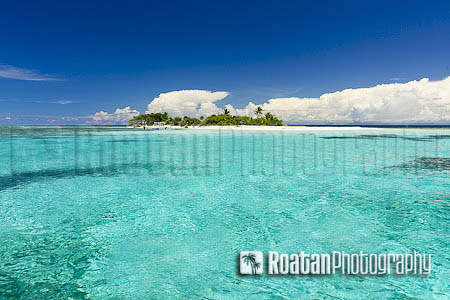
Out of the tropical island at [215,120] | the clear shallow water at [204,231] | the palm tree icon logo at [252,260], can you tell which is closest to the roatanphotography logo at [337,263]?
the palm tree icon logo at [252,260]

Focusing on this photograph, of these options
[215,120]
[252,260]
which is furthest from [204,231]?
[215,120]

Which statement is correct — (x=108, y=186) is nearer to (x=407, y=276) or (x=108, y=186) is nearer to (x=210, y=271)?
(x=210, y=271)

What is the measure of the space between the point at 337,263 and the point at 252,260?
1.80m

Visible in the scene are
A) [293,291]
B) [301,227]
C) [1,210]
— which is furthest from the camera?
[1,210]

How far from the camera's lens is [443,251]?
18.9ft

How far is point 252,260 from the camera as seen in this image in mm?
5508

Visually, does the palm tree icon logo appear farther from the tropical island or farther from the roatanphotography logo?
the tropical island

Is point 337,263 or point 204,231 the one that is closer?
point 337,263

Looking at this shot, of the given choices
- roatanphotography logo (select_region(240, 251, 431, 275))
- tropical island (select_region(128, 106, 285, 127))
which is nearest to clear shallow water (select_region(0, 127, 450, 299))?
roatanphotography logo (select_region(240, 251, 431, 275))

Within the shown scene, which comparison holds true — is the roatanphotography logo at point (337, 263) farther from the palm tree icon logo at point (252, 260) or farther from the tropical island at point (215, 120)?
the tropical island at point (215, 120)

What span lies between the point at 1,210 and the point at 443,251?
12907 millimetres

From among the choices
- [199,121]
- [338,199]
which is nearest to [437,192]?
[338,199]

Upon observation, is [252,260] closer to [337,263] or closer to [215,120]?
[337,263]

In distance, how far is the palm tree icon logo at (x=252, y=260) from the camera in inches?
206
